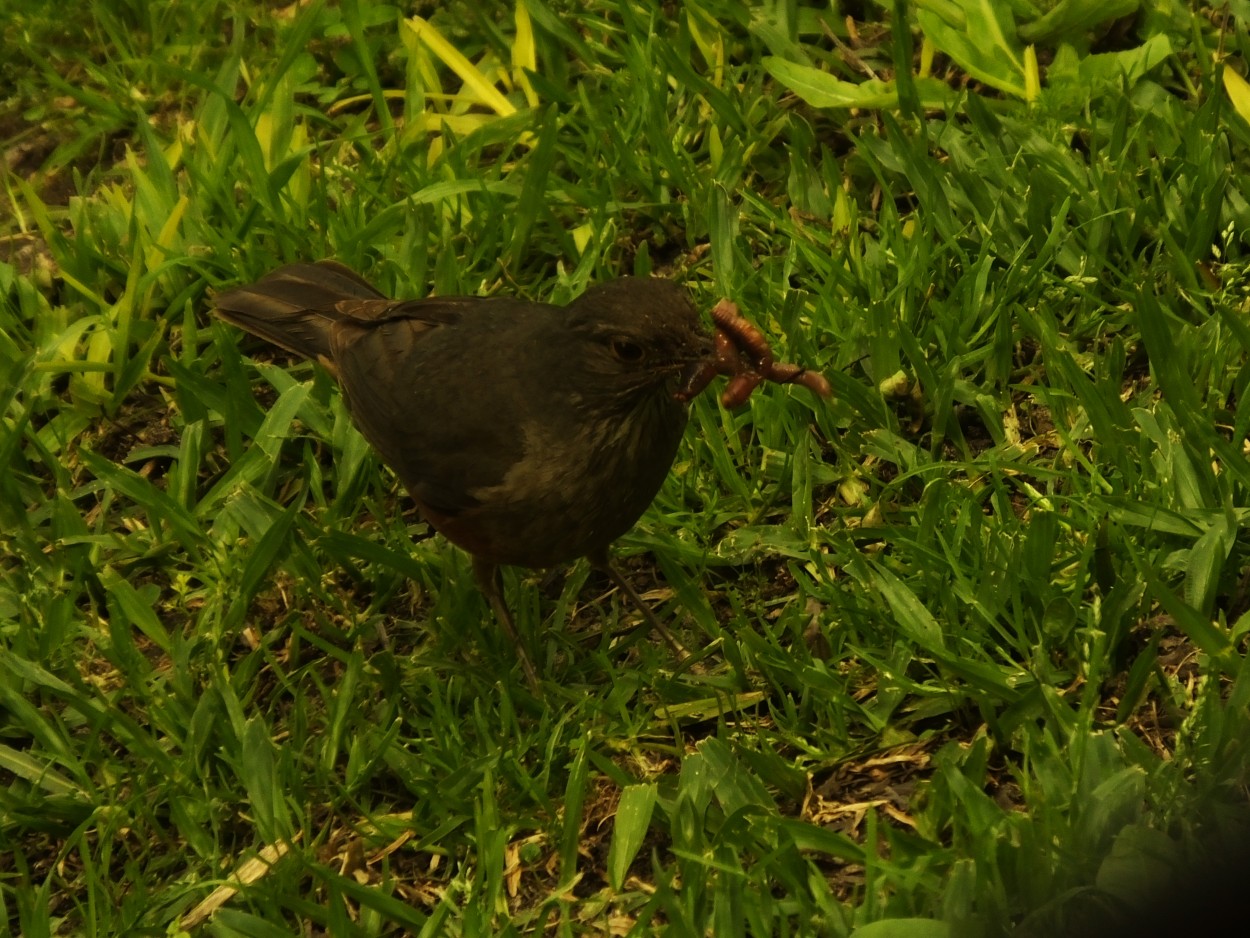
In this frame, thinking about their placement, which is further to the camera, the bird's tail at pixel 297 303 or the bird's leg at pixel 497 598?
the bird's tail at pixel 297 303

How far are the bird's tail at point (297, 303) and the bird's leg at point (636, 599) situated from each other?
112 cm

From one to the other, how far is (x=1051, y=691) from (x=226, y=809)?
214cm

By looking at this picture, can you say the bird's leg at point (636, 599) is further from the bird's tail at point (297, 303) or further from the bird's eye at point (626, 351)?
the bird's tail at point (297, 303)

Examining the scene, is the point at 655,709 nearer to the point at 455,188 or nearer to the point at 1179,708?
the point at 1179,708

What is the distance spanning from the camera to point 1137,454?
14.0ft

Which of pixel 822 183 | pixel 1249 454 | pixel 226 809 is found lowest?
pixel 226 809

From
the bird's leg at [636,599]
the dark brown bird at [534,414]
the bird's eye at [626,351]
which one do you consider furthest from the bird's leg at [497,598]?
the bird's eye at [626,351]

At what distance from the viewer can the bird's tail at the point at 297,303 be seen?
16.1 feet

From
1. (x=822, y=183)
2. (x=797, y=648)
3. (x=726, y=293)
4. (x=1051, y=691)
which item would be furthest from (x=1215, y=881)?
(x=822, y=183)

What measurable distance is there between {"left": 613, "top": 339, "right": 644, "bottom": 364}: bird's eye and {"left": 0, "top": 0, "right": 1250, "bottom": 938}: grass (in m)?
0.72

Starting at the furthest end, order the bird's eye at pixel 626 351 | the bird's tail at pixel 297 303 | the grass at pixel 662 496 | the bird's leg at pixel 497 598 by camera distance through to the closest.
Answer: the bird's tail at pixel 297 303 < the bird's leg at pixel 497 598 < the bird's eye at pixel 626 351 < the grass at pixel 662 496

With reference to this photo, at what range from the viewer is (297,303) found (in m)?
4.94

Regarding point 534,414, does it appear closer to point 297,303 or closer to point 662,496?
point 662,496

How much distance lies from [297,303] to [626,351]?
1421 mm
